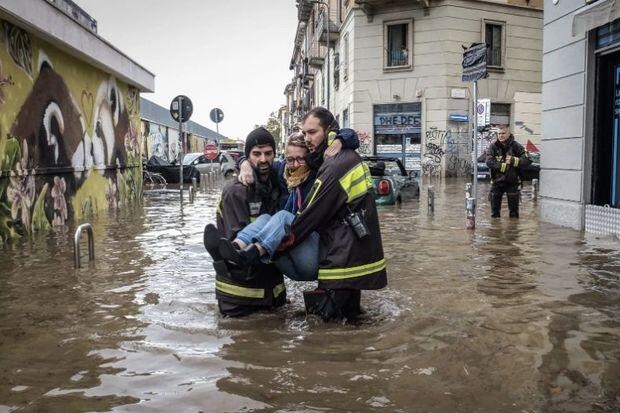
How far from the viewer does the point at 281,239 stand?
14.8 feet

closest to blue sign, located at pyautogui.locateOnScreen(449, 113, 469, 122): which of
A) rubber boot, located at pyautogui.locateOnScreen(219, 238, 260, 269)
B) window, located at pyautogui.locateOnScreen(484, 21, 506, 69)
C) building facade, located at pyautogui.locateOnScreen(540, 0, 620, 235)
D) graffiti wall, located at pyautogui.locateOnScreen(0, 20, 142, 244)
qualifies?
window, located at pyautogui.locateOnScreen(484, 21, 506, 69)

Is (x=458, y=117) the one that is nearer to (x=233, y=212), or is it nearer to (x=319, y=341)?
(x=233, y=212)

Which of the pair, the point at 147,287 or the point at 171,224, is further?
the point at 171,224

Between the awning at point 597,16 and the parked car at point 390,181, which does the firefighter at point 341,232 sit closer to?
the awning at point 597,16

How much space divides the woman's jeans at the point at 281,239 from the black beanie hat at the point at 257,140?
0.62 meters

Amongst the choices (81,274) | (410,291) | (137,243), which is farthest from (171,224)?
(410,291)

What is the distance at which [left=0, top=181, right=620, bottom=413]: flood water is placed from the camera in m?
3.38

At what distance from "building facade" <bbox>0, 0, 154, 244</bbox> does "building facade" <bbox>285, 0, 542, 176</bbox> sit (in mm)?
15268

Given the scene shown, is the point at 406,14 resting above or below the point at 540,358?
above

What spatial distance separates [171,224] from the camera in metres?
11.7

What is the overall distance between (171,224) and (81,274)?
4.80m

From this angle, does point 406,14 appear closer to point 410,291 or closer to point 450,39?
point 450,39

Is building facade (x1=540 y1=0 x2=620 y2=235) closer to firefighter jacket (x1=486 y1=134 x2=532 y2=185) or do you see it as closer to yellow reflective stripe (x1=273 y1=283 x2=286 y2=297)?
firefighter jacket (x1=486 y1=134 x2=532 y2=185)

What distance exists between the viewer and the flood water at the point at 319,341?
3385 mm
